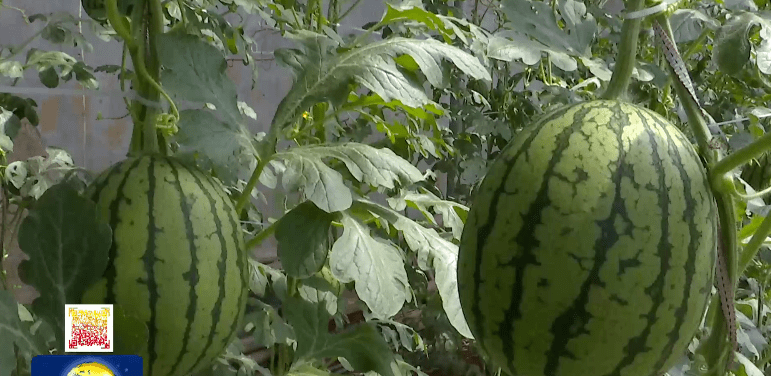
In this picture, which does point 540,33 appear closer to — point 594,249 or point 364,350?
point 594,249

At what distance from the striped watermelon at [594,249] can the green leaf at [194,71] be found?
0.36m

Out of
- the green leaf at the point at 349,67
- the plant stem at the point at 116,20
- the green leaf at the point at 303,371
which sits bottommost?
the green leaf at the point at 303,371

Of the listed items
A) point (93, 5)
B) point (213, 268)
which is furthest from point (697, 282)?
point (93, 5)

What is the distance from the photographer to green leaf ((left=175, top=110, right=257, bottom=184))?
0.75m

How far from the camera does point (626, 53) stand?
64 centimetres

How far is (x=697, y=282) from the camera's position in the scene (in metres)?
0.60

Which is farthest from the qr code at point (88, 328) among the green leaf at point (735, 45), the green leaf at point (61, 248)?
the green leaf at point (735, 45)

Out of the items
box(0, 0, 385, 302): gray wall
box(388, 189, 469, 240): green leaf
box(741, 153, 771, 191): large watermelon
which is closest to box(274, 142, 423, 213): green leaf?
box(388, 189, 469, 240): green leaf

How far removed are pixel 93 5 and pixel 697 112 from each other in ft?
2.77

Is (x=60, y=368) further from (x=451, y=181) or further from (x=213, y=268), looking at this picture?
(x=451, y=181)

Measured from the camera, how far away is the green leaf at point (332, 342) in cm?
105

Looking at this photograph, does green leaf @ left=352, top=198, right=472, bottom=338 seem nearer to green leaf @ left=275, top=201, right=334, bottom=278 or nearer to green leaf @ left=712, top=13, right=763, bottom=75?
green leaf @ left=275, top=201, right=334, bottom=278

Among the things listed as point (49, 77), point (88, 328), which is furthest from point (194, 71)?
point (49, 77)

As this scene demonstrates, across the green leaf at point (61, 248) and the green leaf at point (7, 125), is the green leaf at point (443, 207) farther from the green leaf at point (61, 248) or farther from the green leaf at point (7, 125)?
the green leaf at point (7, 125)
